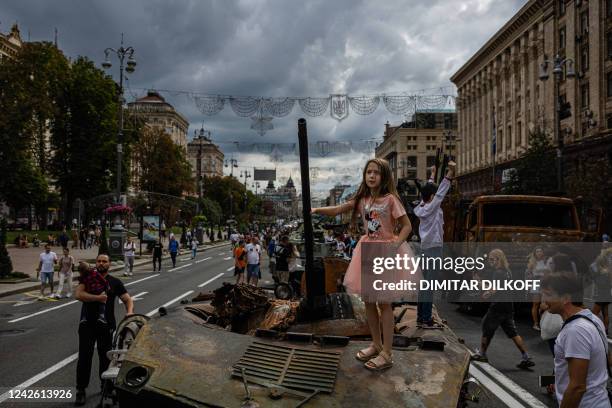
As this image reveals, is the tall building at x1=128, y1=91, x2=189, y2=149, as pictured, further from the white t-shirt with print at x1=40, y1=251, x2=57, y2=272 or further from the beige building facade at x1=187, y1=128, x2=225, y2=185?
the white t-shirt with print at x1=40, y1=251, x2=57, y2=272

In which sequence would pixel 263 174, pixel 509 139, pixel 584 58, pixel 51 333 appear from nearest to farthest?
1. pixel 51 333
2. pixel 584 58
3. pixel 509 139
4. pixel 263 174

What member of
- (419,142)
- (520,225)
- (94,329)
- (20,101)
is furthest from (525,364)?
(419,142)

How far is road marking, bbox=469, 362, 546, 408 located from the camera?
265 inches

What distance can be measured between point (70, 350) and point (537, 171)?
30518mm

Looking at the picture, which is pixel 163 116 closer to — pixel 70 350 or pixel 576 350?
pixel 70 350

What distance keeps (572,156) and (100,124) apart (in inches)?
1489

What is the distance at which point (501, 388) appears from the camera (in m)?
7.34

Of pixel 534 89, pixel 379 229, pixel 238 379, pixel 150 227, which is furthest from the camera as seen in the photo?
pixel 534 89

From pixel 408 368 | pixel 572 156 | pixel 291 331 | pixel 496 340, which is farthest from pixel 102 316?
pixel 572 156

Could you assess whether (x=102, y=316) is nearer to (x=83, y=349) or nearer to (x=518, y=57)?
(x=83, y=349)

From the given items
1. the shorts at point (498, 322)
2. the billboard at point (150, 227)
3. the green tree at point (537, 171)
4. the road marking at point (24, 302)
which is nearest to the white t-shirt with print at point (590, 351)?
the shorts at point (498, 322)

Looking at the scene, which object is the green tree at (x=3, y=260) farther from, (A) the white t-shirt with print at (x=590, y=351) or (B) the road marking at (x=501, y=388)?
(A) the white t-shirt with print at (x=590, y=351)

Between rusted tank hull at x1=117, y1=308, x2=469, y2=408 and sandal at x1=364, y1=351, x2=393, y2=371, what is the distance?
1.8 inches

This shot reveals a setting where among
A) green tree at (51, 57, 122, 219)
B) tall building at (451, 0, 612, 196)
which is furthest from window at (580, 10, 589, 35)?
green tree at (51, 57, 122, 219)
